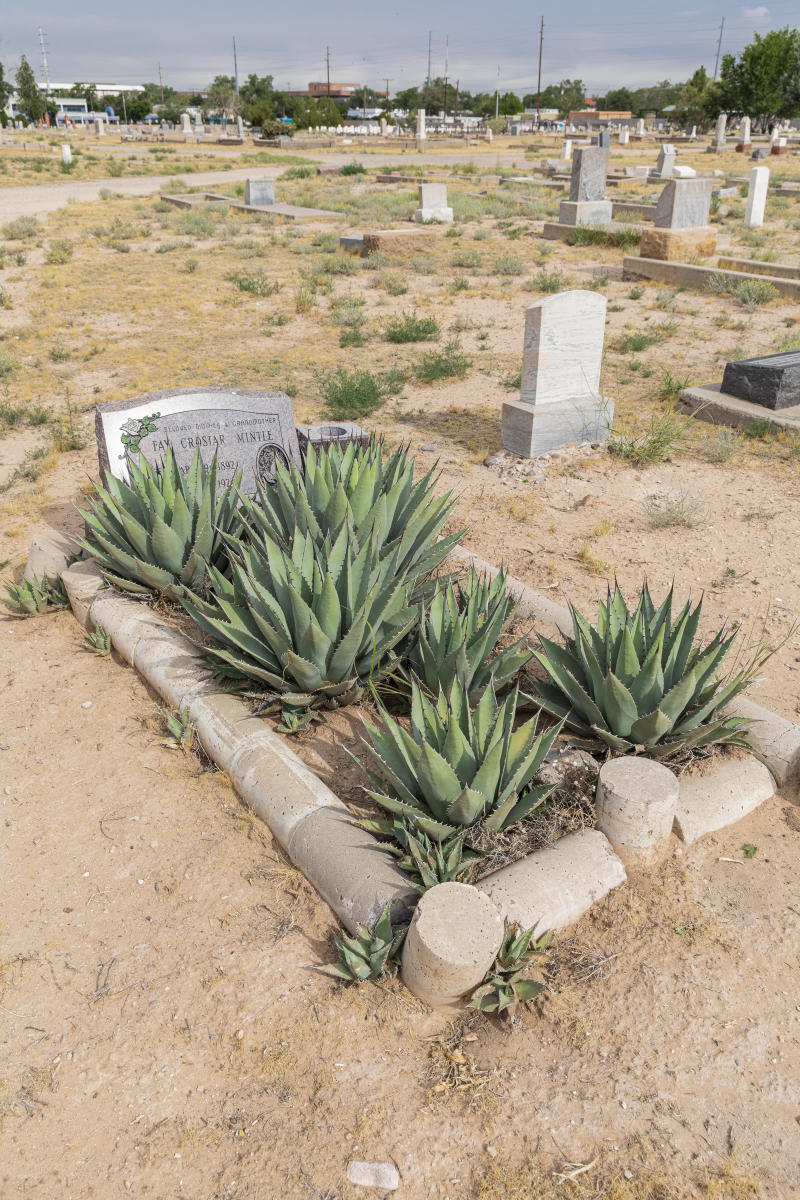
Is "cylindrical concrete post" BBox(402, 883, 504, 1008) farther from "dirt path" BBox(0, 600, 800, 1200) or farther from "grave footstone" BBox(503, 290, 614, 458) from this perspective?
"grave footstone" BBox(503, 290, 614, 458)

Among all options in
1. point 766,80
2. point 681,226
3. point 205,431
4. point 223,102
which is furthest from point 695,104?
point 205,431

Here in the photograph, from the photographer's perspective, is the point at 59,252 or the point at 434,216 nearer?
the point at 59,252

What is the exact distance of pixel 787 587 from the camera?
500 centimetres

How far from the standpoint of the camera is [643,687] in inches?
129

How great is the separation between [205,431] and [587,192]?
16231mm

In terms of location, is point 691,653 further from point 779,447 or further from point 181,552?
point 779,447

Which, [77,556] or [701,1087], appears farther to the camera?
[77,556]

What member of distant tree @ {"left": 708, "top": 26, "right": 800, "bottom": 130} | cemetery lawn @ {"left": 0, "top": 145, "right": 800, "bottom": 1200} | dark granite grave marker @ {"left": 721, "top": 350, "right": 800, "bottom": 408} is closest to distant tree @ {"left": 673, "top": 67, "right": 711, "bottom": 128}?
distant tree @ {"left": 708, "top": 26, "right": 800, "bottom": 130}

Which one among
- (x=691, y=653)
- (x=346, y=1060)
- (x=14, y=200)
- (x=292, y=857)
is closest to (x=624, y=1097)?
(x=346, y=1060)

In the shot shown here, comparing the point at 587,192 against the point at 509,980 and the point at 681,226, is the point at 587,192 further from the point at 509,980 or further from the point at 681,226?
the point at 509,980

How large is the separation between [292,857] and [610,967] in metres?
1.13

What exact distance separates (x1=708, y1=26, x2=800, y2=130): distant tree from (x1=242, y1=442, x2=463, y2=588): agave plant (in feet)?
222

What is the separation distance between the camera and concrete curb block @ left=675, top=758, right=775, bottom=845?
10.3ft

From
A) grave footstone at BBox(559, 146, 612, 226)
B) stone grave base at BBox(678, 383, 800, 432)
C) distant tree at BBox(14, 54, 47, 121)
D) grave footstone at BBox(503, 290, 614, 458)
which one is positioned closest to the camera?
grave footstone at BBox(503, 290, 614, 458)
